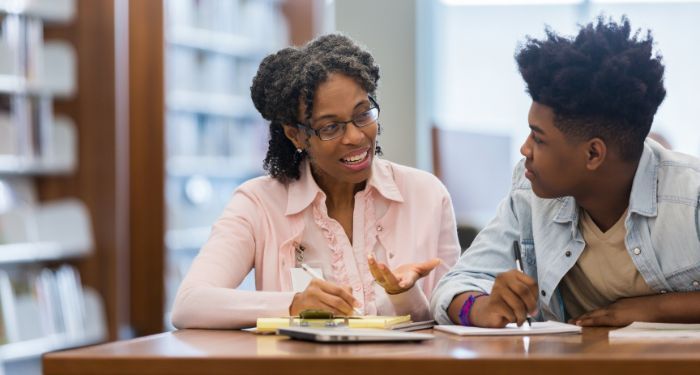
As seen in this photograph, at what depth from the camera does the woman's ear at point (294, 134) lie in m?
2.44

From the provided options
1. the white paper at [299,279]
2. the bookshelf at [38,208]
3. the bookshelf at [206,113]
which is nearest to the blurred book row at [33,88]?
the bookshelf at [38,208]

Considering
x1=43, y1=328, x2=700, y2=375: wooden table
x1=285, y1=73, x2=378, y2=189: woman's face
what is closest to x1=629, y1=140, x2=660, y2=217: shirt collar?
x1=43, y1=328, x2=700, y2=375: wooden table

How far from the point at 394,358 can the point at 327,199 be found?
1210mm

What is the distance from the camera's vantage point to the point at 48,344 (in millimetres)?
4395

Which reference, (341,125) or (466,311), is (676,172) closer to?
(466,311)

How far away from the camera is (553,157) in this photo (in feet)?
5.99

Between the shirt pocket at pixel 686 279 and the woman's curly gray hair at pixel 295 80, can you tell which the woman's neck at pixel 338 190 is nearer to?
the woman's curly gray hair at pixel 295 80

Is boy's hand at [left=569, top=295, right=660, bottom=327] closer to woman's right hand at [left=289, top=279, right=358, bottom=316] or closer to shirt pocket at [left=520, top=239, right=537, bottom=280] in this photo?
shirt pocket at [left=520, top=239, right=537, bottom=280]

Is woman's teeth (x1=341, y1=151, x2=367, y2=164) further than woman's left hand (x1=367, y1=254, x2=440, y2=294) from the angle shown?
Yes

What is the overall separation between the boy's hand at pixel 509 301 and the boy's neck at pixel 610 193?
10.2 inches

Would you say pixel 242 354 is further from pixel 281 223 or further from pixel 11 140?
pixel 11 140

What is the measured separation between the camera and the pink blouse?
7.61 feet

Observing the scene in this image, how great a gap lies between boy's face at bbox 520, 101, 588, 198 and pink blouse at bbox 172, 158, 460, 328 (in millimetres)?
531
